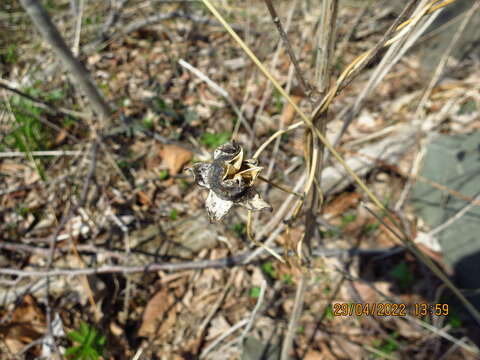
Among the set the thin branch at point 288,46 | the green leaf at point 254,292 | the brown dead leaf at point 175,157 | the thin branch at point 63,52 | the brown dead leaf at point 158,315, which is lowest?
the brown dead leaf at point 158,315

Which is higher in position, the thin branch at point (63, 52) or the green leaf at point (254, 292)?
the thin branch at point (63, 52)

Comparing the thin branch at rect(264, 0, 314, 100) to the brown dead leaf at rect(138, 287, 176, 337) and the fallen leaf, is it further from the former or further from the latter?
the fallen leaf

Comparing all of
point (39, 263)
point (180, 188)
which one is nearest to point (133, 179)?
point (180, 188)

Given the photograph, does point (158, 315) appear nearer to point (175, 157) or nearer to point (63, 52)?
point (175, 157)

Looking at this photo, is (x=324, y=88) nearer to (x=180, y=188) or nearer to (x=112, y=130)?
(x=180, y=188)

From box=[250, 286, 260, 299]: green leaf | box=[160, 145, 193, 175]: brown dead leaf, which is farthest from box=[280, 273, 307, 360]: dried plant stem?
box=[160, 145, 193, 175]: brown dead leaf

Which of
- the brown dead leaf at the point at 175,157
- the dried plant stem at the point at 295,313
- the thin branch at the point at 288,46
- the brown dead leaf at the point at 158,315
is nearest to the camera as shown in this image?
the thin branch at the point at 288,46
